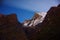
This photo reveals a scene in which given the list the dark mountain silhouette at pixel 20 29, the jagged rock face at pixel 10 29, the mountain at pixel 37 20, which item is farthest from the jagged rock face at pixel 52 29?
the mountain at pixel 37 20

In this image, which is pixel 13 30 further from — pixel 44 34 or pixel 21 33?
pixel 44 34

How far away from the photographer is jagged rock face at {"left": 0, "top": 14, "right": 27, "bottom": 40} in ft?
41.5

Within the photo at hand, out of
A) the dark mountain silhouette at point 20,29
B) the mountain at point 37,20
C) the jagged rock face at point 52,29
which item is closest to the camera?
the dark mountain silhouette at point 20,29

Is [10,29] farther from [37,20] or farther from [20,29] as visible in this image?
[37,20]

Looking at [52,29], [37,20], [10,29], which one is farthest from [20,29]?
[37,20]

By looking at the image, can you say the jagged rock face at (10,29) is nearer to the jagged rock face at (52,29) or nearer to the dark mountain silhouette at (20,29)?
the dark mountain silhouette at (20,29)

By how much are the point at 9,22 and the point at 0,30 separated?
1.10 metres

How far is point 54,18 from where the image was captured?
13.5 m

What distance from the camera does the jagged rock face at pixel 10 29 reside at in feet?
41.5

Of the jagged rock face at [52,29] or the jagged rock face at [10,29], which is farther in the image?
the jagged rock face at [52,29]

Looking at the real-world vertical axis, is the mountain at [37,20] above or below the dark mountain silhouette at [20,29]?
above

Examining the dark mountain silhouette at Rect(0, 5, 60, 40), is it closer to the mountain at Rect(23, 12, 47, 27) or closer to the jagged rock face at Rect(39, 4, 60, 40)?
the jagged rock face at Rect(39, 4, 60, 40)

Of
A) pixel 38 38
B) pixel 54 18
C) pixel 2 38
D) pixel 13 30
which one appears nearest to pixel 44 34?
pixel 38 38

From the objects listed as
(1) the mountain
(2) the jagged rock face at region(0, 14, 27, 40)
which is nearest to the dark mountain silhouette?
(2) the jagged rock face at region(0, 14, 27, 40)
